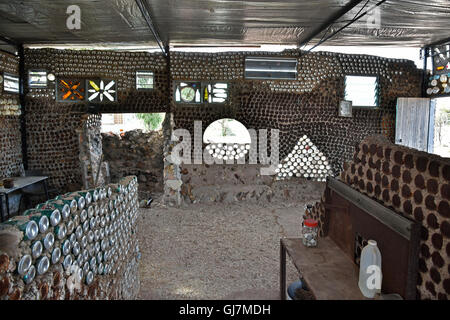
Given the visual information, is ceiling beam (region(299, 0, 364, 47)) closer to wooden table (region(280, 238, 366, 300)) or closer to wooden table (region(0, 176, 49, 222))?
wooden table (region(280, 238, 366, 300))

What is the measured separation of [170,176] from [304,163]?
11.4 ft

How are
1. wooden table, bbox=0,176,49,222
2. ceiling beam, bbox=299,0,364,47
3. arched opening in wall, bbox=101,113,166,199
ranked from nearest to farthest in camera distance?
1. ceiling beam, bbox=299,0,364,47
2. wooden table, bbox=0,176,49,222
3. arched opening in wall, bbox=101,113,166,199

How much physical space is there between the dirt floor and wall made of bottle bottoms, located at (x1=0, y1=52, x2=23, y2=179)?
10.8ft

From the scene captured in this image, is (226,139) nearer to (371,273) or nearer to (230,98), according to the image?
(230,98)

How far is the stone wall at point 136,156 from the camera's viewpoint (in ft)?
31.6

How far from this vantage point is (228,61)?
8.02 m

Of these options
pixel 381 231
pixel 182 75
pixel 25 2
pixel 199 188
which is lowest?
Result: pixel 199 188

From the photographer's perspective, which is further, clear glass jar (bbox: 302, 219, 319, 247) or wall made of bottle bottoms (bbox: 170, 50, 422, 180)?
wall made of bottle bottoms (bbox: 170, 50, 422, 180)

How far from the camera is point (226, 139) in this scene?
8.02m

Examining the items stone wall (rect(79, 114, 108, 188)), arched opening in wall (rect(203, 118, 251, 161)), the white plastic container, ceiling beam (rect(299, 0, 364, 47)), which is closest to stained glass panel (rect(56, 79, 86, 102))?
stone wall (rect(79, 114, 108, 188))

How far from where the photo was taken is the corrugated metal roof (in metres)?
5.57
